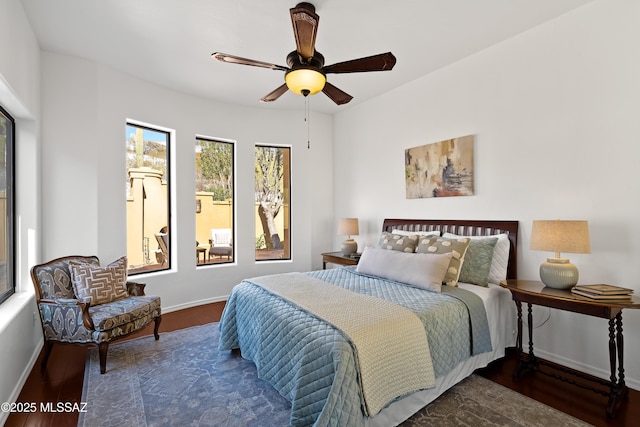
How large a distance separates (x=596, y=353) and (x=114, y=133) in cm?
509

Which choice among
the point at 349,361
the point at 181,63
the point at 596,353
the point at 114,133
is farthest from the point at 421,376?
the point at 114,133

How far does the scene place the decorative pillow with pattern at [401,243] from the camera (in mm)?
3297

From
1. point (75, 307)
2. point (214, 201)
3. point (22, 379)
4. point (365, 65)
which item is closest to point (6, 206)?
point (75, 307)

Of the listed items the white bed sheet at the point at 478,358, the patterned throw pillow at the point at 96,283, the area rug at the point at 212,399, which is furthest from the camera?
the patterned throw pillow at the point at 96,283

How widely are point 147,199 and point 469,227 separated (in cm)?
391

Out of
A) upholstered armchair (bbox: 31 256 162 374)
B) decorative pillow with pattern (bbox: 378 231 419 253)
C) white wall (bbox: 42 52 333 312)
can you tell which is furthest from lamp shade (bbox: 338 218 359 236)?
upholstered armchair (bbox: 31 256 162 374)

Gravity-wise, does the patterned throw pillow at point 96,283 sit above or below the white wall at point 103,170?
below

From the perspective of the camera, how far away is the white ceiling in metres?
2.56

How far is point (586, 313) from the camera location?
7.19 feet

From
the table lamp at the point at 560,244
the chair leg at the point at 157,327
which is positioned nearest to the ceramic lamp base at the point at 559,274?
the table lamp at the point at 560,244

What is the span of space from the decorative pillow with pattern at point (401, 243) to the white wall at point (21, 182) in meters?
3.14

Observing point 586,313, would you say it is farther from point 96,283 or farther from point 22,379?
point 22,379

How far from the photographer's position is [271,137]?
5.11m

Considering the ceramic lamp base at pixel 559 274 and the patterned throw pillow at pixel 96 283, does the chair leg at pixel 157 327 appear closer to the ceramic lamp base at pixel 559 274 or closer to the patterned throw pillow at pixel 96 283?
the patterned throw pillow at pixel 96 283
